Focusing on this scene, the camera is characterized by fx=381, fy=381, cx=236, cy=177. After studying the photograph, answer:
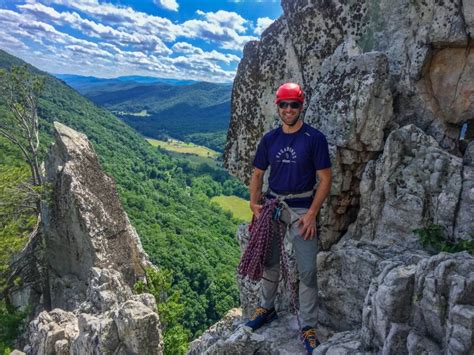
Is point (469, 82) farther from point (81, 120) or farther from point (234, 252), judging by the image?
point (81, 120)

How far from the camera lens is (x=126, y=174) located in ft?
353

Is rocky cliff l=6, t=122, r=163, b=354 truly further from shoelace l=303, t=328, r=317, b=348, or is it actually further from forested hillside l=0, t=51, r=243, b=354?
shoelace l=303, t=328, r=317, b=348

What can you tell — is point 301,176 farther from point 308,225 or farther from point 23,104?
point 23,104

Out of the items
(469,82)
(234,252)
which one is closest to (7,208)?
(469,82)

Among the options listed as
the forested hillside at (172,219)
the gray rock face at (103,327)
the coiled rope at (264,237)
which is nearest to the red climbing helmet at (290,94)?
the coiled rope at (264,237)

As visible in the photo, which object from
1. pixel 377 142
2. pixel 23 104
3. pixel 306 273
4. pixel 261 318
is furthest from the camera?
pixel 23 104

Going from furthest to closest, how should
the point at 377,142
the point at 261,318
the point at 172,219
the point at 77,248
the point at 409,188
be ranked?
the point at 172,219
the point at 77,248
the point at 377,142
the point at 261,318
the point at 409,188

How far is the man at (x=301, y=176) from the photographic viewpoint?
23.5 feet

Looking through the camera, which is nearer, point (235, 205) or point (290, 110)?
point (290, 110)

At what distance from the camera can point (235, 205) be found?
495 ft

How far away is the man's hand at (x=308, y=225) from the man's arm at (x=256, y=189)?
105 centimetres

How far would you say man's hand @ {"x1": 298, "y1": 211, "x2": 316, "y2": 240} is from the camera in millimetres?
7215

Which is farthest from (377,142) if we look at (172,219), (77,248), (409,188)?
(172,219)

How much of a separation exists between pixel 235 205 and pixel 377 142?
467ft
